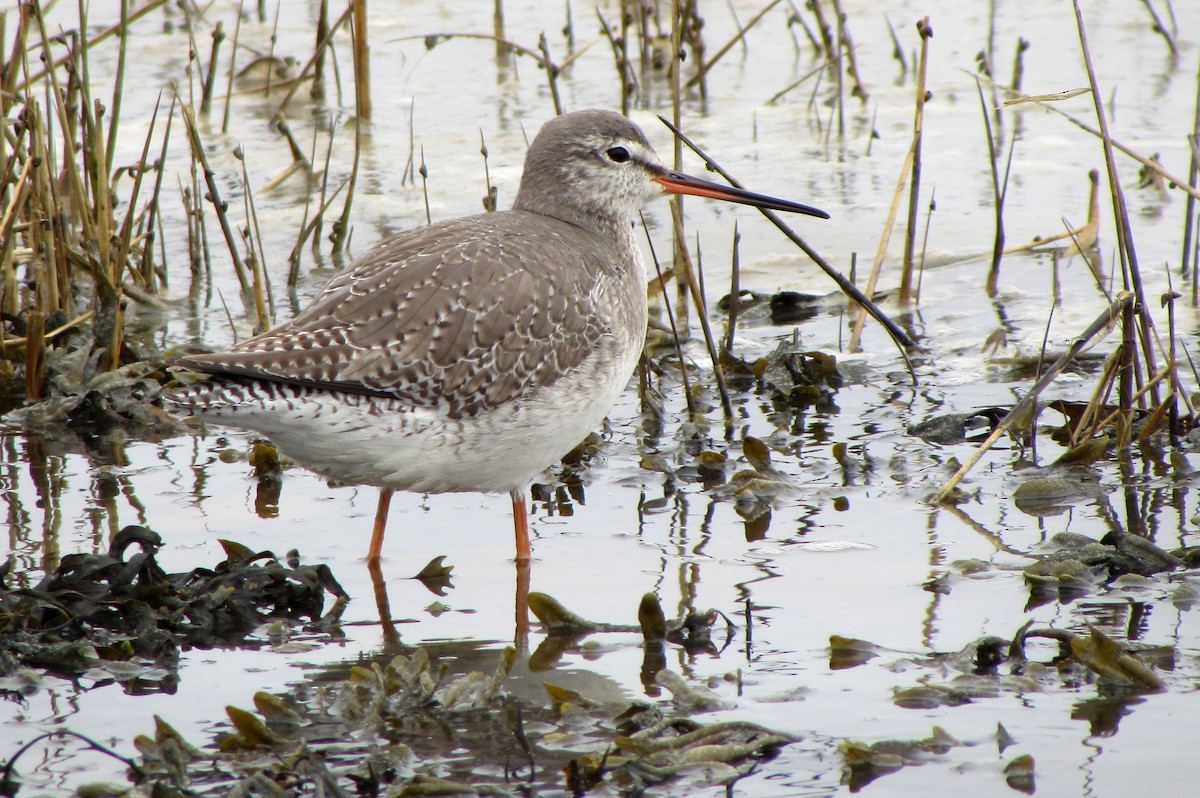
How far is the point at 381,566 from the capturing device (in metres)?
5.62

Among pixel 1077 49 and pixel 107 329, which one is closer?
pixel 107 329

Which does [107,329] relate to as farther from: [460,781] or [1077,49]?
[1077,49]

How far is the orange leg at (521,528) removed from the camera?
5.60 metres

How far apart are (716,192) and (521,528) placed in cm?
208

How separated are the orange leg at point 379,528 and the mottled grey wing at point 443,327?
574 mm

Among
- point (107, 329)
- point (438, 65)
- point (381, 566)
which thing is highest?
point (438, 65)

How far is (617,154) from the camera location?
6758 millimetres

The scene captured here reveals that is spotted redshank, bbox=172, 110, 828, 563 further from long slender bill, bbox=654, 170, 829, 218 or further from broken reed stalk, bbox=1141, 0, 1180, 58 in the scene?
broken reed stalk, bbox=1141, 0, 1180, 58

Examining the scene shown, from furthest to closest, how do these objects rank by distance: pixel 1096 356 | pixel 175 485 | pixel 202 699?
A: pixel 1096 356 < pixel 175 485 < pixel 202 699

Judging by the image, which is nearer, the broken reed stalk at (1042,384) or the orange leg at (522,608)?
the orange leg at (522,608)

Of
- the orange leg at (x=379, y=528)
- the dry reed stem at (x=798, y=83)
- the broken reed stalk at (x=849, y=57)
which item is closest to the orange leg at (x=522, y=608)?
the orange leg at (x=379, y=528)

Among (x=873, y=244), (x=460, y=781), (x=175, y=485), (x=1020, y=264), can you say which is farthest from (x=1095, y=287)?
(x=460, y=781)

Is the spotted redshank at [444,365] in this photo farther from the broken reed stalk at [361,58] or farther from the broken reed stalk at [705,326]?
the broken reed stalk at [361,58]

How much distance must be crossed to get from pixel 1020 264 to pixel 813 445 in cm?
307
